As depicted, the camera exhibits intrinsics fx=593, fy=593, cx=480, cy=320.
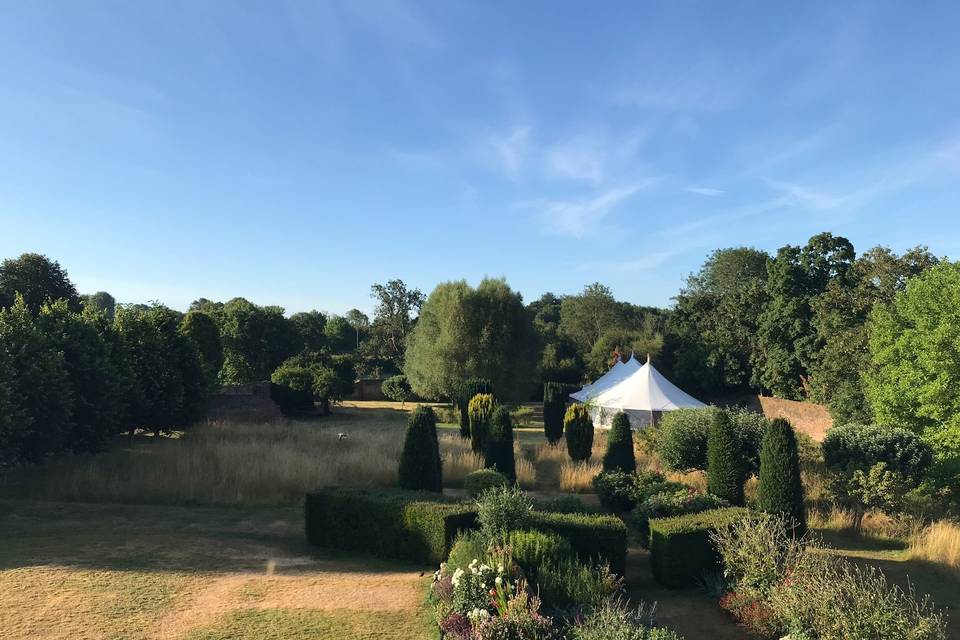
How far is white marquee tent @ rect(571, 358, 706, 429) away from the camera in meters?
24.1

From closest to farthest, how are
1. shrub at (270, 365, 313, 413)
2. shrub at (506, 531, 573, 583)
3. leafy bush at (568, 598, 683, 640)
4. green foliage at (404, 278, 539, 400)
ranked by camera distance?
leafy bush at (568, 598, 683, 640) < shrub at (506, 531, 573, 583) < shrub at (270, 365, 313, 413) < green foliage at (404, 278, 539, 400)

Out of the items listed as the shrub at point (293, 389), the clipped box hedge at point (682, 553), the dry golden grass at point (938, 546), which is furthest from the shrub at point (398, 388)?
the clipped box hedge at point (682, 553)

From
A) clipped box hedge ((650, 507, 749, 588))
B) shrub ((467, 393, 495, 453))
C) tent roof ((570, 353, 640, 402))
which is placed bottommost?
clipped box hedge ((650, 507, 749, 588))

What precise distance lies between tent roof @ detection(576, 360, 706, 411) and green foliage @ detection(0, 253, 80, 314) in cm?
2653

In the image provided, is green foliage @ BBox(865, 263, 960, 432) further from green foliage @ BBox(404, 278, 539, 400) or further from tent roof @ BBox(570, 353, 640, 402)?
green foliage @ BBox(404, 278, 539, 400)

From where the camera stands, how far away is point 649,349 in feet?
138

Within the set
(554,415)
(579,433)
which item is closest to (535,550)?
(579,433)

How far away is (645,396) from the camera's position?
24.4 meters

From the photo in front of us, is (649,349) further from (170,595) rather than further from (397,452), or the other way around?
(170,595)

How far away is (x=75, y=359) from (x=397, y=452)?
305 inches

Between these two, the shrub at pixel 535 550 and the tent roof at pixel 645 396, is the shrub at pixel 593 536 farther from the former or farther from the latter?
the tent roof at pixel 645 396

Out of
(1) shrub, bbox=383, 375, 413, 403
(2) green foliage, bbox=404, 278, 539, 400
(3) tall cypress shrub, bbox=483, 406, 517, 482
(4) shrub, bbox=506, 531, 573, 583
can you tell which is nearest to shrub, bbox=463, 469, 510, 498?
(3) tall cypress shrub, bbox=483, 406, 517, 482

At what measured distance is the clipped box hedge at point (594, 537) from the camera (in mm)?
7793

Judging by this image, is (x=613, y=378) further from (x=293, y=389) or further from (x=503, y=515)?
(x=503, y=515)
